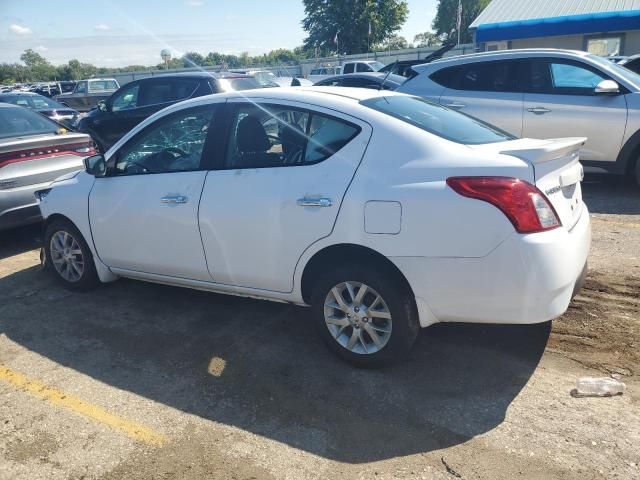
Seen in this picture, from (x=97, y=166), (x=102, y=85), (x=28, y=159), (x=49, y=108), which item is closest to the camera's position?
(x=97, y=166)

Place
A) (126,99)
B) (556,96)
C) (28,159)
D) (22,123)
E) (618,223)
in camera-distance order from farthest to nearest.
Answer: (126,99) → (556,96) → (22,123) → (28,159) → (618,223)

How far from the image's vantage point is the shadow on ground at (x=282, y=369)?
116 inches

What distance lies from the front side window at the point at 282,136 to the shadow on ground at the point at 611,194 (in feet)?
14.3

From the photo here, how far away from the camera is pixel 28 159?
6133 millimetres

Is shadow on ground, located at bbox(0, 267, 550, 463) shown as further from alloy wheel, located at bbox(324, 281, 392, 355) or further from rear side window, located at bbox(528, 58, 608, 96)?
rear side window, located at bbox(528, 58, 608, 96)

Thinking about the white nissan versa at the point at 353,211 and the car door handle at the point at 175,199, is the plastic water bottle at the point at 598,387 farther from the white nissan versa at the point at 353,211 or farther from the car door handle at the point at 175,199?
the car door handle at the point at 175,199

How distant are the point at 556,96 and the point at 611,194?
1443 mm

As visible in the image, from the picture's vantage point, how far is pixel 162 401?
3275 millimetres

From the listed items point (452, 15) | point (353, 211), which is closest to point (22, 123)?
point (353, 211)

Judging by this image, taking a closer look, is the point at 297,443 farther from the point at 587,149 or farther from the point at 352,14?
the point at 352,14

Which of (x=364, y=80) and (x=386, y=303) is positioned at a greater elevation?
(x=364, y=80)

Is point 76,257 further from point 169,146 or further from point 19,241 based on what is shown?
point 19,241

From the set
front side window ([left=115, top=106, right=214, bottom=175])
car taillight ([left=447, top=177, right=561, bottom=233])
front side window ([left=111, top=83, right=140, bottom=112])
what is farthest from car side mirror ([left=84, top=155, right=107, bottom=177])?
front side window ([left=111, top=83, right=140, bottom=112])

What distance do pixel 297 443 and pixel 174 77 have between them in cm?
860
